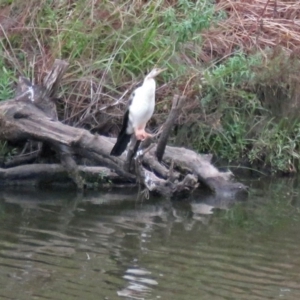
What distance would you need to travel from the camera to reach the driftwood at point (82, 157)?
720 centimetres

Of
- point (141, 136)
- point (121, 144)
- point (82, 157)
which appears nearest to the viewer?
point (141, 136)

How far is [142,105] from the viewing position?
7125 millimetres

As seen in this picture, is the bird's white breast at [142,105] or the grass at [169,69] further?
the grass at [169,69]

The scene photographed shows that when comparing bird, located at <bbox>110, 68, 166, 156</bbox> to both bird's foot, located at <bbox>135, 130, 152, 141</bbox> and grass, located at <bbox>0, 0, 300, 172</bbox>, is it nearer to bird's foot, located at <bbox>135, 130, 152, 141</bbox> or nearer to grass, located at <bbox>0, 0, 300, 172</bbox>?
bird's foot, located at <bbox>135, 130, 152, 141</bbox>

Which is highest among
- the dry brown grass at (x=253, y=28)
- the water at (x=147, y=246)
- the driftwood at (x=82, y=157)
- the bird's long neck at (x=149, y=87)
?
the dry brown grass at (x=253, y=28)

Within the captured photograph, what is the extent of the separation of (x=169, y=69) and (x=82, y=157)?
1647 mm

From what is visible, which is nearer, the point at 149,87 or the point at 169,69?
the point at 149,87

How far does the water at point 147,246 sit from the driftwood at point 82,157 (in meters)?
0.17

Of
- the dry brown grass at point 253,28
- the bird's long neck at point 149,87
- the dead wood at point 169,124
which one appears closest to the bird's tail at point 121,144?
the dead wood at point 169,124

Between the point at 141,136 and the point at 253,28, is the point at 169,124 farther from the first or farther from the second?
the point at 253,28

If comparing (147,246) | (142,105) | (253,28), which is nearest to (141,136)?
(142,105)

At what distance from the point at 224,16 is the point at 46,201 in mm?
3621

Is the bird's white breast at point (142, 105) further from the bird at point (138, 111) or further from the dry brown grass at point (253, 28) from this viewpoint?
the dry brown grass at point (253, 28)

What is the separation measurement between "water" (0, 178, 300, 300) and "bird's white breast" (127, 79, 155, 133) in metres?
0.71
